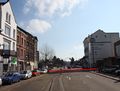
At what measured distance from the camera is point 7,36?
52.7 meters

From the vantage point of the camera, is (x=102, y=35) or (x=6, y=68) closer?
(x=6, y=68)

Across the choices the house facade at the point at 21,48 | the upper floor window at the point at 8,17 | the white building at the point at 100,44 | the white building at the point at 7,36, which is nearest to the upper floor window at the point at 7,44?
the white building at the point at 7,36

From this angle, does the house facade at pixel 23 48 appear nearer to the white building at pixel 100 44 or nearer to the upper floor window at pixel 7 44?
the upper floor window at pixel 7 44

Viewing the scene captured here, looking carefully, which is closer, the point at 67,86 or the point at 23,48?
the point at 67,86

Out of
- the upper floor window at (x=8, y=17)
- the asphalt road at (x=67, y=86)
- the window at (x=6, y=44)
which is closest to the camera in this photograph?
the asphalt road at (x=67, y=86)

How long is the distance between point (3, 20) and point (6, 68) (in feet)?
32.3

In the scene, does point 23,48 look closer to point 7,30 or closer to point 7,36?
point 7,30

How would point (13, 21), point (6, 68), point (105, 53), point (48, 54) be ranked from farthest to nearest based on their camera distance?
point (105, 53) < point (48, 54) < point (13, 21) < point (6, 68)

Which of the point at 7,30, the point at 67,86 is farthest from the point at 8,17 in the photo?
the point at 67,86

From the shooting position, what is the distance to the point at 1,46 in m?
48.2

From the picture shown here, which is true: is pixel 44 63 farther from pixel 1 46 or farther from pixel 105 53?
pixel 1 46

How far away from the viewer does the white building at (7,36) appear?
157ft

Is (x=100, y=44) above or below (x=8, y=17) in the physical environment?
above

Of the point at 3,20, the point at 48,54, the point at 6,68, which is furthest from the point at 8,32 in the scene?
the point at 48,54
